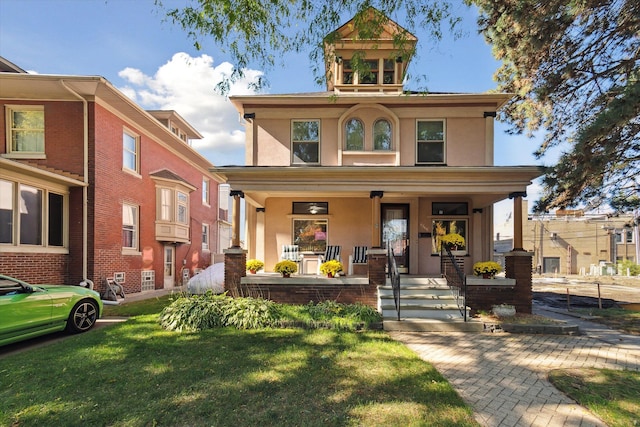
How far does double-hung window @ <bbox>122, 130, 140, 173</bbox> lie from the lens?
12961 millimetres

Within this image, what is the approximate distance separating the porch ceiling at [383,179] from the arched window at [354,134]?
1.94m

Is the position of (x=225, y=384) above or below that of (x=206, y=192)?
below

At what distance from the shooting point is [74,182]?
1045cm

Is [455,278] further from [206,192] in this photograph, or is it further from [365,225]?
[206,192]

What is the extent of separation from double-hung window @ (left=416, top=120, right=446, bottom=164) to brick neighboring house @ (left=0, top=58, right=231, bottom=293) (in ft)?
21.2

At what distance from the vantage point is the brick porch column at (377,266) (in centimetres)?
850

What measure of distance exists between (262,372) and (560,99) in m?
11.0

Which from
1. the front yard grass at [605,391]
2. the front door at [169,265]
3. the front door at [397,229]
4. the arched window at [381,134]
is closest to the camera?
the front yard grass at [605,391]

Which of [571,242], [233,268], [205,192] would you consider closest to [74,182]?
[233,268]

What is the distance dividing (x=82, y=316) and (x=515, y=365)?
8133mm

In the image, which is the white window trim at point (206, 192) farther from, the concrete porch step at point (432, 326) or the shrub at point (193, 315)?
the concrete porch step at point (432, 326)

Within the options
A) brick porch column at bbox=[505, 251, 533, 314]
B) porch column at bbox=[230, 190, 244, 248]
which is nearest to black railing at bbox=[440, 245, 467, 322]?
brick porch column at bbox=[505, 251, 533, 314]

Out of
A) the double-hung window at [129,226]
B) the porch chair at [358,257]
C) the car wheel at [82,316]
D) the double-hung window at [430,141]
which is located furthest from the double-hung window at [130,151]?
the double-hung window at [430,141]

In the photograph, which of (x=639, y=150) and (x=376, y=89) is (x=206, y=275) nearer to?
(x=376, y=89)
